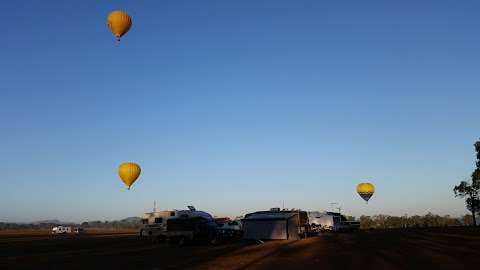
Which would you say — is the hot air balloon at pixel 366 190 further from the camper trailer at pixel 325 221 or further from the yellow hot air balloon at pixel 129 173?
the yellow hot air balloon at pixel 129 173

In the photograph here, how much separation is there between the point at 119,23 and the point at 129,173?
60.2ft

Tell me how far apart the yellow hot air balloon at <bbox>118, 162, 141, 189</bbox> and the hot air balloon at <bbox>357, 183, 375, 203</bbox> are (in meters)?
40.5

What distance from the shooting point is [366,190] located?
3233 inches

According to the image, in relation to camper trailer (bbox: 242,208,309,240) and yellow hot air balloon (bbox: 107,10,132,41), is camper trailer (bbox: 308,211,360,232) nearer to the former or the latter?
camper trailer (bbox: 242,208,309,240)

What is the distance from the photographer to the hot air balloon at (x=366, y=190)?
82000 mm

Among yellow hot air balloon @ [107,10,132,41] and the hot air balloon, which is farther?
the hot air balloon

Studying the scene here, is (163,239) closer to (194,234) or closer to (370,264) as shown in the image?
(194,234)

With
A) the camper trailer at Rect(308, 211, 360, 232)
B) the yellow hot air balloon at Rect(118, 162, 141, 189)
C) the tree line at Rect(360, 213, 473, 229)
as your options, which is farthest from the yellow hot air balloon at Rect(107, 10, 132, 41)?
the tree line at Rect(360, 213, 473, 229)

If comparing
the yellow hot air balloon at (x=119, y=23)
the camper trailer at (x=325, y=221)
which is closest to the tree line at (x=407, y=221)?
the camper trailer at (x=325, y=221)

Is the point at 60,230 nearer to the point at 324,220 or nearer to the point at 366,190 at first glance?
the point at 366,190

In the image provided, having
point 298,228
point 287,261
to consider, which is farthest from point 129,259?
point 298,228

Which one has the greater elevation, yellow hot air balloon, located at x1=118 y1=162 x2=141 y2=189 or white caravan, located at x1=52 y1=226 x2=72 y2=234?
yellow hot air balloon, located at x1=118 y1=162 x2=141 y2=189

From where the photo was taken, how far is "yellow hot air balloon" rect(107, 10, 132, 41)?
41.5m

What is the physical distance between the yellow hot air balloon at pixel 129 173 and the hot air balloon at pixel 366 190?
40.5 m
